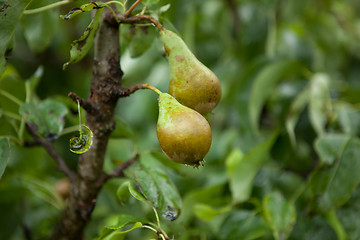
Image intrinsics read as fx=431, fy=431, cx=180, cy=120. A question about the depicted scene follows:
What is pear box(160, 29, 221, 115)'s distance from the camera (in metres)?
0.54

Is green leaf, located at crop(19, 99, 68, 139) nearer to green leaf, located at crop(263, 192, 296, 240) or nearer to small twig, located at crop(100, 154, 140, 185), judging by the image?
small twig, located at crop(100, 154, 140, 185)

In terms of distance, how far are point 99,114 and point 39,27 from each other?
36cm

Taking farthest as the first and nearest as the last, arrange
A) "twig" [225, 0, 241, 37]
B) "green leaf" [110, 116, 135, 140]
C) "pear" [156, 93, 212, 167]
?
1. "twig" [225, 0, 241, 37]
2. "green leaf" [110, 116, 135, 140]
3. "pear" [156, 93, 212, 167]

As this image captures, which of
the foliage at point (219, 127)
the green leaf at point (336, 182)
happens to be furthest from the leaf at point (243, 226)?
the green leaf at point (336, 182)

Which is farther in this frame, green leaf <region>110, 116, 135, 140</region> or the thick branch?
green leaf <region>110, 116, 135, 140</region>

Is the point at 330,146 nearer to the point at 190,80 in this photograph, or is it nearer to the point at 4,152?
the point at 190,80

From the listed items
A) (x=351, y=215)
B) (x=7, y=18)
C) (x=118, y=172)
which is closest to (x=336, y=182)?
(x=351, y=215)

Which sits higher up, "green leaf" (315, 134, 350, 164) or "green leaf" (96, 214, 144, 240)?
"green leaf" (96, 214, 144, 240)

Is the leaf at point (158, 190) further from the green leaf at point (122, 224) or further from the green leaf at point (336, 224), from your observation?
the green leaf at point (336, 224)

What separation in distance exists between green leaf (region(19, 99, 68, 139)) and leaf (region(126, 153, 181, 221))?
0.48 ft

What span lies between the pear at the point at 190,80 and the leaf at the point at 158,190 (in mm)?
140

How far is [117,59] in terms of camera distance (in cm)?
62

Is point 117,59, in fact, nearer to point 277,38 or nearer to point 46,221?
point 46,221

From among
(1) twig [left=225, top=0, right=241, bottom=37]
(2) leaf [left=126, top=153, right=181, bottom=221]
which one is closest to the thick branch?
(2) leaf [left=126, top=153, right=181, bottom=221]
